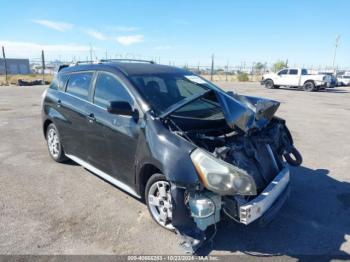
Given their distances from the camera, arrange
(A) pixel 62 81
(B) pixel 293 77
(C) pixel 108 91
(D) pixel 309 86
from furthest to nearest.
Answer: (B) pixel 293 77 → (D) pixel 309 86 → (A) pixel 62 81 → (C) pixel 108 91

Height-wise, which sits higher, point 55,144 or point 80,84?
point 80,84

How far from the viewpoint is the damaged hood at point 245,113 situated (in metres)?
3.62

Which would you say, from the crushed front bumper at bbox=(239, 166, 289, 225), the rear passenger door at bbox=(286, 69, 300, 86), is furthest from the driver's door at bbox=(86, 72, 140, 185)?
the rear passenger door at bbox=(286, 69, 300, 86)

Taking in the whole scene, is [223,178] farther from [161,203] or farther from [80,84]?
[80,84]

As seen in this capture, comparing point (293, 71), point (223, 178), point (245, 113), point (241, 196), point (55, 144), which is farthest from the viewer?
point (293, 71)

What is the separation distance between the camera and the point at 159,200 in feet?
12.3

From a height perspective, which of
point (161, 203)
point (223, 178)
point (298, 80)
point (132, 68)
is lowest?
point (161, 203)

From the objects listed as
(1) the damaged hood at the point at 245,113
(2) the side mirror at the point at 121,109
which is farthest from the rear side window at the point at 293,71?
(2) the side mirror at the point at 121,109

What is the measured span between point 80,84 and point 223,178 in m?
2.99

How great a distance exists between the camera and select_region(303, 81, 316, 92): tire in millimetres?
26438

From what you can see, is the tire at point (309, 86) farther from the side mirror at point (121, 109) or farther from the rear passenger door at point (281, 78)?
the side mirror at point (121, 109)

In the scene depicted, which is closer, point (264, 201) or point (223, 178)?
point (223, 178)

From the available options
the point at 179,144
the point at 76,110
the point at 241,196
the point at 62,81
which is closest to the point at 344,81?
the point at 62,81

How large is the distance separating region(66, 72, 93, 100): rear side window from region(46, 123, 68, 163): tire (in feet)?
2.79
